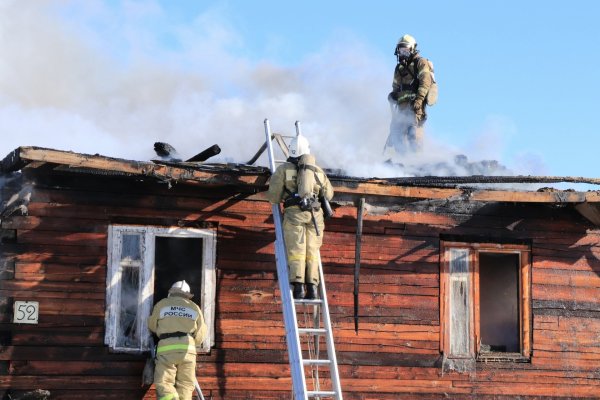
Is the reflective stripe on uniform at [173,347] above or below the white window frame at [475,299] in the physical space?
below

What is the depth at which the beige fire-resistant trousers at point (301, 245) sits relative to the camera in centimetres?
1004

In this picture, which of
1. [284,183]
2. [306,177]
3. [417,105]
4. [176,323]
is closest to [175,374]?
[176,323]

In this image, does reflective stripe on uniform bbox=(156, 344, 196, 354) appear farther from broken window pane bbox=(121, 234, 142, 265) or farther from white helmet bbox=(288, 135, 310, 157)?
white helmet bbox=(288, 135, 310, 157)

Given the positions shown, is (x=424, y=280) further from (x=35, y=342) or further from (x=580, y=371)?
(x=35, y=342)

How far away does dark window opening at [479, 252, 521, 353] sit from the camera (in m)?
15.3

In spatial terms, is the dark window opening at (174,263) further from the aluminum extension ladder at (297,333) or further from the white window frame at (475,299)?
the white window frame at (475,299)

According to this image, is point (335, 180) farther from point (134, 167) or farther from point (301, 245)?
point (134, 167)

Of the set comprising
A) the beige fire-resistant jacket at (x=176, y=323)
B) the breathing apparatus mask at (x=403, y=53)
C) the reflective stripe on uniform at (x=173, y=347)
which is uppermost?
the breathing apparatus mask at (x=403, y=53)

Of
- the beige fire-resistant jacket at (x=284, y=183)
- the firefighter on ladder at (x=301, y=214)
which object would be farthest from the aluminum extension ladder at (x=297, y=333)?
the beige fire-resistant jacket at (x=284, y=183)

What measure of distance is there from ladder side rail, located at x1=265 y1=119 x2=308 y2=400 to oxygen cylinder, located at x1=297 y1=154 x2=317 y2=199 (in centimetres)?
47

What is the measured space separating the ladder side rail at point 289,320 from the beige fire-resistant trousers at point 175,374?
108cm

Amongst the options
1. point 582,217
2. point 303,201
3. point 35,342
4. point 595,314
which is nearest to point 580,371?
point 595,314

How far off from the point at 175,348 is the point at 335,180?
2596mm

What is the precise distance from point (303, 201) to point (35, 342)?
3.15 m
